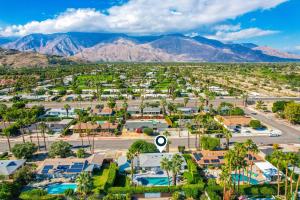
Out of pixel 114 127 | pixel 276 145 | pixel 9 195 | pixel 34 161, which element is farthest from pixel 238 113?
pixel 9 195

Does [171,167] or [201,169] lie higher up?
[171,167]

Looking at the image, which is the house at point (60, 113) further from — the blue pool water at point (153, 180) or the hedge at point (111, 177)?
the blue pool water at point (153, 180)

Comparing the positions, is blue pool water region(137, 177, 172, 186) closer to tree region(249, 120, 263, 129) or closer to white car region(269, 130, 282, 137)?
white car region(269, 130, 282, 137)

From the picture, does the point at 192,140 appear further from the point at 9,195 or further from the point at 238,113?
the point at 9,195

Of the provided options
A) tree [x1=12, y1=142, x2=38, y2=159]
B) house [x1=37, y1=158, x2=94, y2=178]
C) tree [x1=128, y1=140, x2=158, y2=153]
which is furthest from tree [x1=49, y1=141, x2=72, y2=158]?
tree [x1=128, y1=140, x2=158, y2=153]

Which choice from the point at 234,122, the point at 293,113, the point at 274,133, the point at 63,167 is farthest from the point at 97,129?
the point at 293,113

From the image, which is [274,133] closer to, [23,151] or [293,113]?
[293,113]

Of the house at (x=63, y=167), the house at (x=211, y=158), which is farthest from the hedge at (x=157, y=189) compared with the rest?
the house at (x=211, y=158)
